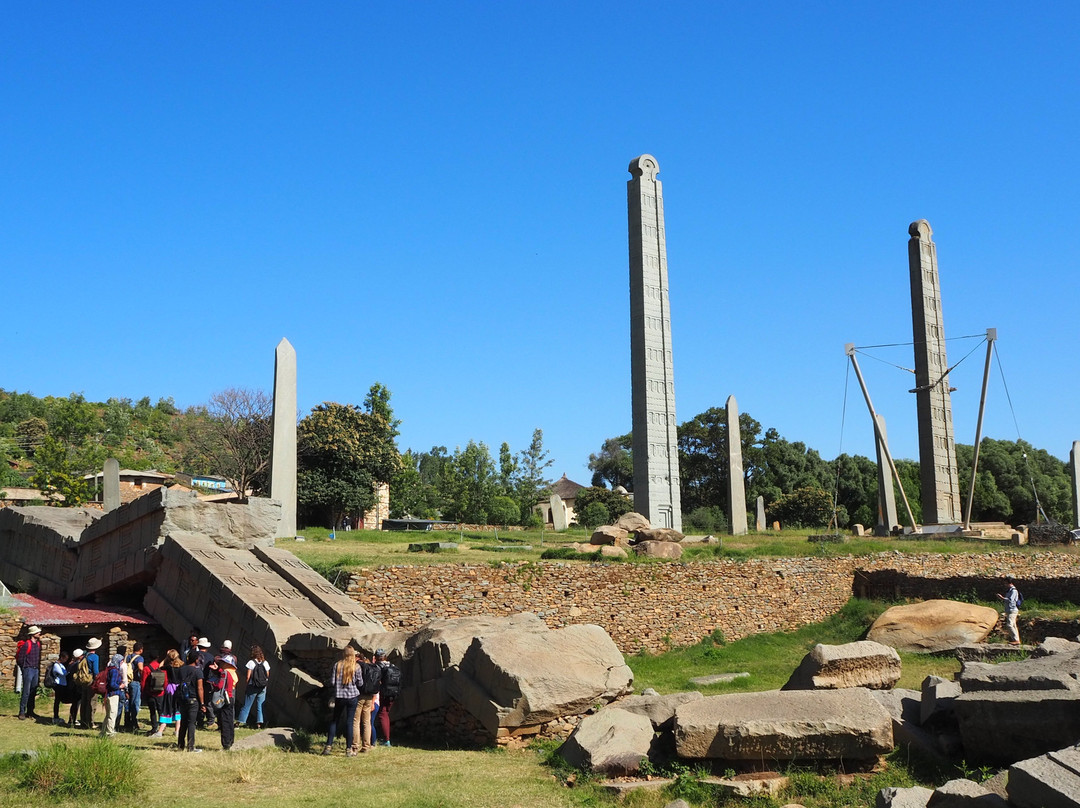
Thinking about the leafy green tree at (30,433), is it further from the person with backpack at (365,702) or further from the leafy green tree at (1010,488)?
the person with backpack at (365,702)

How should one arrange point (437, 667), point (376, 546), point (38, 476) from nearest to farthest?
point (437, 667), point (376, 546), point (38, 476)

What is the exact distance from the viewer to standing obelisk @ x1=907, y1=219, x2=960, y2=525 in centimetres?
2900

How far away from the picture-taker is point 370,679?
10297 mm

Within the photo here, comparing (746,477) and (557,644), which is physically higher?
(746,477)

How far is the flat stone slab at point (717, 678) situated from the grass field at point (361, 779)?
575cm

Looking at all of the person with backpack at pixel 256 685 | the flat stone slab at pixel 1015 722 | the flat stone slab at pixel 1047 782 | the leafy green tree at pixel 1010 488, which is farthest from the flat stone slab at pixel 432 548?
the leafy green tree at pixel 1010 488

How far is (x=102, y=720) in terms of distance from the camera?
36.9 feet

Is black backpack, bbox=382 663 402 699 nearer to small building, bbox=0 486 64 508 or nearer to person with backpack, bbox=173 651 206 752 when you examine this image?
person with backpack, bbox=173 651 206 752

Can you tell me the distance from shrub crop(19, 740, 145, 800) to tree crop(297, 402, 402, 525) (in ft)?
95.2

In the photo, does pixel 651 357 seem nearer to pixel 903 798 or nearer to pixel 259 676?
pixel 259 676

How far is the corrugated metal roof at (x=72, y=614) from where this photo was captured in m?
13.8

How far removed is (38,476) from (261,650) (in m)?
28.2

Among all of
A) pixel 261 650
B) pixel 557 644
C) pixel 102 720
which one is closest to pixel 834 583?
pixel 557 644

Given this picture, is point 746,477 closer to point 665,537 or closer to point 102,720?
point 665,537
